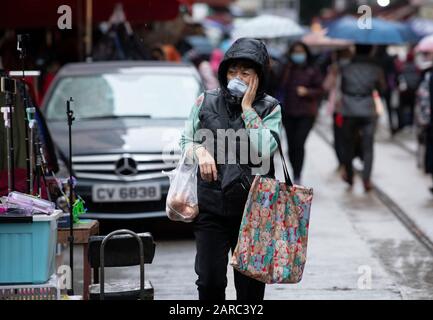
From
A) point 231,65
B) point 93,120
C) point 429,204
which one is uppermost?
point 231,65

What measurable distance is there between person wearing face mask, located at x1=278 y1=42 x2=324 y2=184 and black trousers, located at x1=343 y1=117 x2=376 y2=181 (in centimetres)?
50

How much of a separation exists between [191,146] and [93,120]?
5.49 metres

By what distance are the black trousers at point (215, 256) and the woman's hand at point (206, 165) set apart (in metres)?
0.21

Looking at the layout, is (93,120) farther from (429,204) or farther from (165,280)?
(429,204)

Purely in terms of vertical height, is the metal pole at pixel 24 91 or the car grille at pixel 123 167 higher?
the metal pole at pixel 24 91

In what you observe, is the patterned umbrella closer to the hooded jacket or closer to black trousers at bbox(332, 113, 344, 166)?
black trousers at bbox(332, 113, 344, 166)

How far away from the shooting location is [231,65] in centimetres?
628

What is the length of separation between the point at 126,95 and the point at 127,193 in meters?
1.60

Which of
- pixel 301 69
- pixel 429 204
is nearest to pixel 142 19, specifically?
pixel 301 69

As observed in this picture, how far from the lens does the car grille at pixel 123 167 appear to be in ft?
35.1

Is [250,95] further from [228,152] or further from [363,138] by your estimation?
[363,138]

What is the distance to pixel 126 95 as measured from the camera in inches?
467

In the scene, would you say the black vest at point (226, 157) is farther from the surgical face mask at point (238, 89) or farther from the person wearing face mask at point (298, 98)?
the person wearing face mask at point (298, 98)

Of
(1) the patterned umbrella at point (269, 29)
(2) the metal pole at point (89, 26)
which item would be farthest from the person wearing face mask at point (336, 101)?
(2) the metal pole at point (89, 26)
